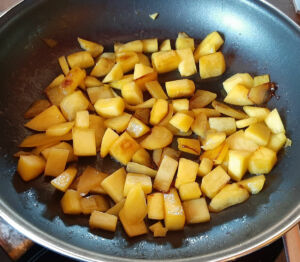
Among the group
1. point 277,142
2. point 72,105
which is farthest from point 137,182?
point 277,142

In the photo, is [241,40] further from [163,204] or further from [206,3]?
[163,204]

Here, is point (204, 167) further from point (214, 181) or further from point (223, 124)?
point (223, 124)

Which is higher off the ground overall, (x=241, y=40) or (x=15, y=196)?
(x=15, y=196)

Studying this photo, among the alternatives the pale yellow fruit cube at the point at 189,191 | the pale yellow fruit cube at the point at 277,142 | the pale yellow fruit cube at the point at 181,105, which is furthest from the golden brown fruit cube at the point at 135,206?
the pale yellow fruit cube at the point at 277,142

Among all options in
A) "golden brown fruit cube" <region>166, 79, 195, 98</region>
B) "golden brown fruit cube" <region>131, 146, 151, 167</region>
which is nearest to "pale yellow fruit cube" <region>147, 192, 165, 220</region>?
"golden brown fruit cube" <region>131, 146, 151, 167</region>

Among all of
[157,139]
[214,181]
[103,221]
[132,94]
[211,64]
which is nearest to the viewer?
[103,221]

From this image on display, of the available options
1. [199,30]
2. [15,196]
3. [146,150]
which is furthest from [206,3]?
[15,196]
